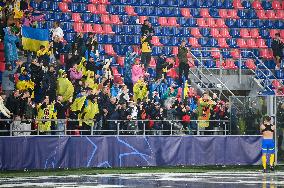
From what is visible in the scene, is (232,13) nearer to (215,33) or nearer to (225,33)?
(225,33)

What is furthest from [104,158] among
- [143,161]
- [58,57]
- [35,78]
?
[58,57]

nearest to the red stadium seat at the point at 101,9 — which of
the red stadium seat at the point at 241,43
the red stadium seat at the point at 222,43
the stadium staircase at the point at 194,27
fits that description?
the stadium staircase at the point at 194,27

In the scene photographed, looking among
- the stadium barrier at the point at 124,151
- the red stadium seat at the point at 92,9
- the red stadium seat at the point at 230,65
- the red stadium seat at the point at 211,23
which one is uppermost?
the red stadium seat at the point at 92,9

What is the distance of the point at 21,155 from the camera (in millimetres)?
24766

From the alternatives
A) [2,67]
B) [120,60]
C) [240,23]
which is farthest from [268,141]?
[240,23]

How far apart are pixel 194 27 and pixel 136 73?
27.1 ft

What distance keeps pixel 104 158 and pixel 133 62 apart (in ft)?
23.3

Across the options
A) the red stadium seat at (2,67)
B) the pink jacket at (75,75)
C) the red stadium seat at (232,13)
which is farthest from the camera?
the red stadium seat at (232,13)

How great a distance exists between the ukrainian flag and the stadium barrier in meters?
5.56

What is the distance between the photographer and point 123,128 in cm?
2830

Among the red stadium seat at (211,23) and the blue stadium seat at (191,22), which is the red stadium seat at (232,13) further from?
the blue stadium seat at (191,22)

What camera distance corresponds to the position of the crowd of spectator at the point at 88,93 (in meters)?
26.5

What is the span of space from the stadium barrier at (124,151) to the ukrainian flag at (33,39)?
5.56 m

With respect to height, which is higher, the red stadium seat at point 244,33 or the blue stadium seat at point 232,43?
the red stadium seat at point 244,33
